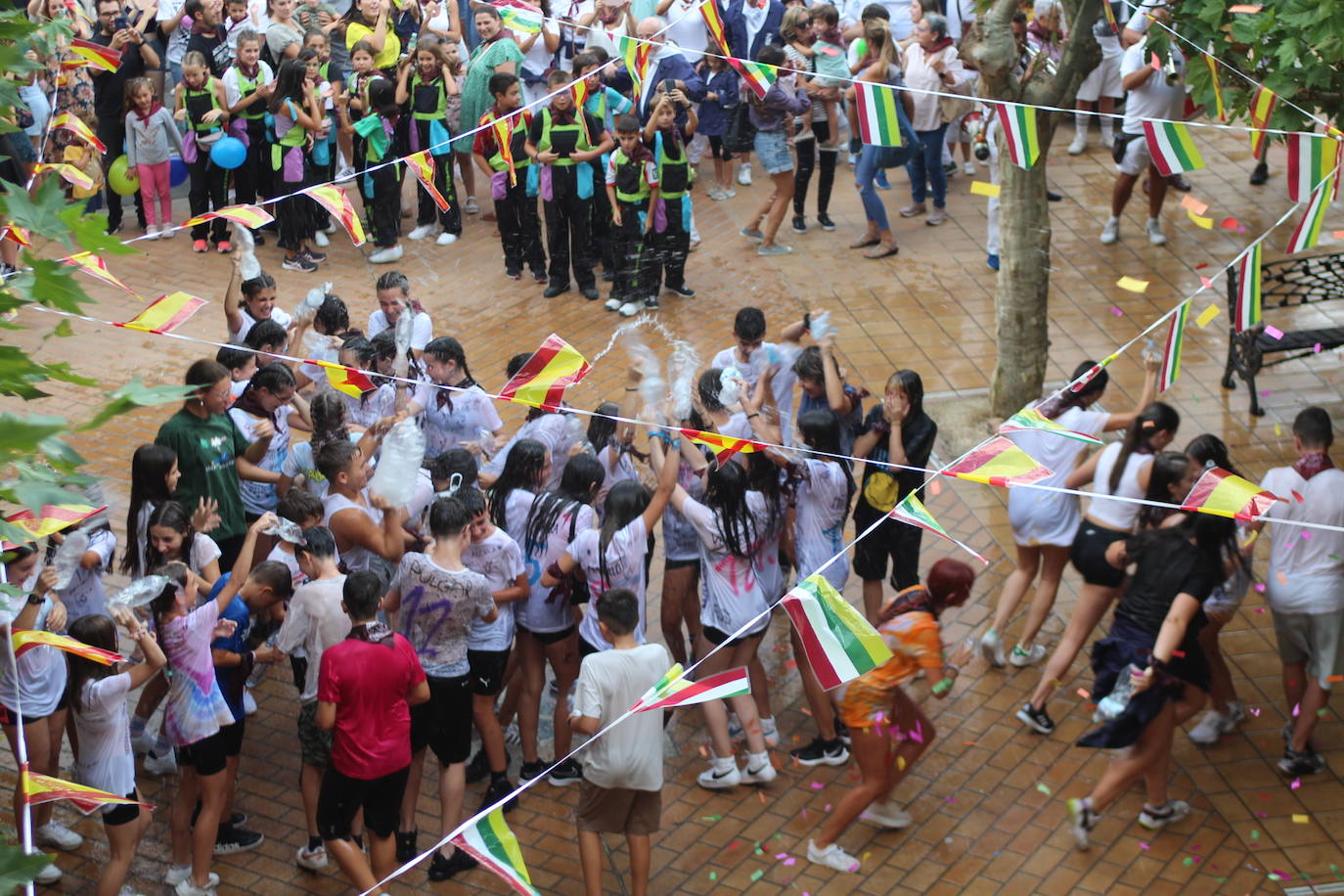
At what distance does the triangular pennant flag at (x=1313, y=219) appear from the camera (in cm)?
780

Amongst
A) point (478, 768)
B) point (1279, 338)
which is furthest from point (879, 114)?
point (478, 768)

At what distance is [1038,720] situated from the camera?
7.16 metres

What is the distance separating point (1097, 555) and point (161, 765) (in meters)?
4.65

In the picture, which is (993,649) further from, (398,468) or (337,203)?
(337,203)

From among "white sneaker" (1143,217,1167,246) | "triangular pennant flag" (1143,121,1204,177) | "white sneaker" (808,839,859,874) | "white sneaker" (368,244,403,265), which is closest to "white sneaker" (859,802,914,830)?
"white sneaker" (808,839,859,874)

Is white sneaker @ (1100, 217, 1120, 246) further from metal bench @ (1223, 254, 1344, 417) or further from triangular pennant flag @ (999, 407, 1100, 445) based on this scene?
triangular pennant flag @ (999, 407, 1100, 445)

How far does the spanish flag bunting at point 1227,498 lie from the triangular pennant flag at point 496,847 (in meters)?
3.04

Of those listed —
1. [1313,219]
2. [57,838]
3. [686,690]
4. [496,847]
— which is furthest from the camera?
[1313,219]

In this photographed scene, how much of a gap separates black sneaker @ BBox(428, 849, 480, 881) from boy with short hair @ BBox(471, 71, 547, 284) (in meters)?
6.51

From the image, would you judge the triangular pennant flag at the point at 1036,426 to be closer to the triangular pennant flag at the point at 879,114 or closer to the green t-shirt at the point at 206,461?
the triangular pennant flag at the point at 879,114

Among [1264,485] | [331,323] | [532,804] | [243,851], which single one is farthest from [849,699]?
[331,323]

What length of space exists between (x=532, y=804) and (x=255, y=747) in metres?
1.53

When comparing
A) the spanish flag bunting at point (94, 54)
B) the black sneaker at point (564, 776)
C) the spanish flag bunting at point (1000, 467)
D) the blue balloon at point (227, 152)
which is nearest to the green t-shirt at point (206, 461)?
the black sneaker at point (564, 776)

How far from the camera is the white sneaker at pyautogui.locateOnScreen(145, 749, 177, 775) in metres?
7.19
